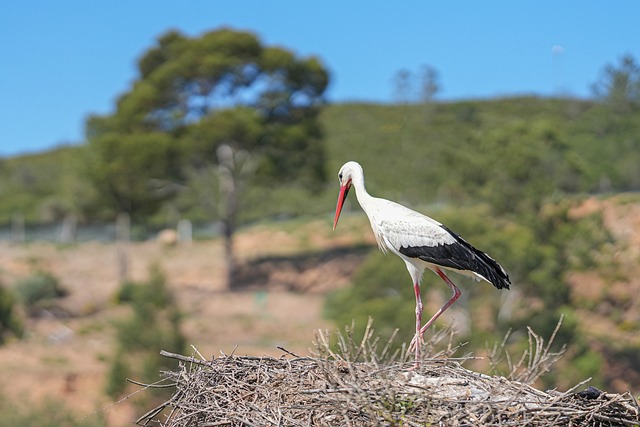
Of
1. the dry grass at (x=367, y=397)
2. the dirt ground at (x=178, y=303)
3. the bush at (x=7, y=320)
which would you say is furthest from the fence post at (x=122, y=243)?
the dry grass at (x=367, y=397)

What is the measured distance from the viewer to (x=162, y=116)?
40.2 meters

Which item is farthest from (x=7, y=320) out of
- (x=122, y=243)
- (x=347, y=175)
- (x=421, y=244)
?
(x=421, y=244)

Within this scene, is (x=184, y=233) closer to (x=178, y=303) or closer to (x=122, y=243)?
(x=122, y=243)

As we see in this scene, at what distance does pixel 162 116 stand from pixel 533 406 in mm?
35102

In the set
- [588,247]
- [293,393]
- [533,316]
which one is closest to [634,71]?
[588,247]

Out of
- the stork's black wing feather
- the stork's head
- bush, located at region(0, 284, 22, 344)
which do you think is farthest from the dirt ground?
the stork's black wing feather

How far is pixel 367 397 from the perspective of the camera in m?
6.42

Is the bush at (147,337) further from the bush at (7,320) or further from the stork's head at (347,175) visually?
the stork's head at (347,175)

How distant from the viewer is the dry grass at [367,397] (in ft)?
20.7

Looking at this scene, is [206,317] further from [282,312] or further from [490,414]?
[490,414]

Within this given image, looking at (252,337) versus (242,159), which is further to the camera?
(242,159)

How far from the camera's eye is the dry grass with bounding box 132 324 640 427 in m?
6.32

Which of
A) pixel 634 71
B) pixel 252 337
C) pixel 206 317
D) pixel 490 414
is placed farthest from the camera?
pixel 634 71

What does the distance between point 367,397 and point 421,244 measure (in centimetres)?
204
